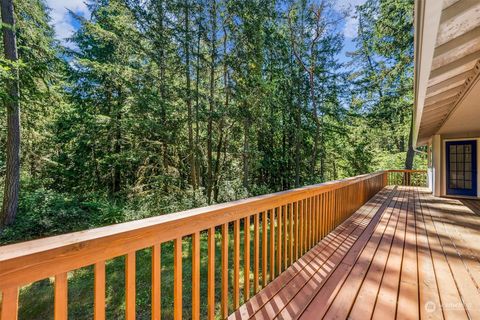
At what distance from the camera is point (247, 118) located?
8977mm

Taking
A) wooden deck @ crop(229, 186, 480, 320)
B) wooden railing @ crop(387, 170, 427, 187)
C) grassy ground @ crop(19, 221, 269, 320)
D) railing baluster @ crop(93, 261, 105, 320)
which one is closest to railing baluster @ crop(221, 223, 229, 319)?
wooden deck @ crop(229, 186, 480, 320)

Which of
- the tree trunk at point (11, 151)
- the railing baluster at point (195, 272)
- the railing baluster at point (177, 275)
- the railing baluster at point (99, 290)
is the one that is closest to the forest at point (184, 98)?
the tree trunk at point (11, 151)

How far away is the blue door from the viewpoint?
21.4ft

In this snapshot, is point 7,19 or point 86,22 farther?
point 86,22

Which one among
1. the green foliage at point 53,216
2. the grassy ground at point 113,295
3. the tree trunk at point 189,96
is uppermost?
the tree trunk at point 189,96

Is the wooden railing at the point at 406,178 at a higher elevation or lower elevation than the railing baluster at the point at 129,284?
lower

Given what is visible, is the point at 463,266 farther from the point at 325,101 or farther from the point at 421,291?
the point at 325,101

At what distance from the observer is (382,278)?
223 centimetres

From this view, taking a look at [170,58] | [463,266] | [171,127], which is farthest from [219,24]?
[463,266]

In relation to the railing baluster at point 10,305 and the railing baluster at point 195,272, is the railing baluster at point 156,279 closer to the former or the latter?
the railing baluster at point 195,272

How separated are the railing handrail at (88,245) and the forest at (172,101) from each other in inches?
134

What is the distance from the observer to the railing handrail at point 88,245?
0.71 m

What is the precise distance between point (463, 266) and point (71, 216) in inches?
370

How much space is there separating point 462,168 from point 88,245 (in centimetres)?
912
